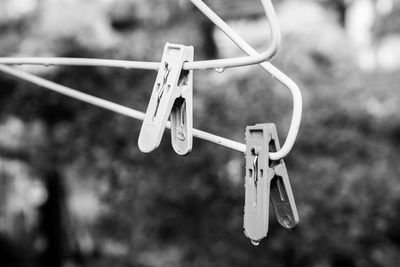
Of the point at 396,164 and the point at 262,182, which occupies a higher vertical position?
the point at 396,164

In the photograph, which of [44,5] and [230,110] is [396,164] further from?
[44,5]

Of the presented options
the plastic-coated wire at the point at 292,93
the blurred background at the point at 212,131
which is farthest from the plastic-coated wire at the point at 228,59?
the blurred background at the point at 212,131

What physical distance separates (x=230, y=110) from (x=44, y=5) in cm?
106

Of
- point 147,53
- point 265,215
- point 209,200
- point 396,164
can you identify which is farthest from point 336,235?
point 265,215

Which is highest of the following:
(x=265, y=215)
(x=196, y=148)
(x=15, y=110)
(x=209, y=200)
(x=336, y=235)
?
(x=15, y=110)

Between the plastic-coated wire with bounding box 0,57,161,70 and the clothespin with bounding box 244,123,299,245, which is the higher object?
the plastic-coated wire with bounding box 0,57,161,70

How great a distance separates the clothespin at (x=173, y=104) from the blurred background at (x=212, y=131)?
2.27m

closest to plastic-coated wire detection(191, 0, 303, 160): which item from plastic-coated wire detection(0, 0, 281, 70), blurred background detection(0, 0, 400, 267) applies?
plastic-coated wire detection(0, 0, 281, 70)

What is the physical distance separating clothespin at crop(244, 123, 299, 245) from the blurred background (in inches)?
91.2

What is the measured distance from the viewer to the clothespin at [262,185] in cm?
62

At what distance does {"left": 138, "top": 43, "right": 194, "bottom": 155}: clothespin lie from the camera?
0.62m

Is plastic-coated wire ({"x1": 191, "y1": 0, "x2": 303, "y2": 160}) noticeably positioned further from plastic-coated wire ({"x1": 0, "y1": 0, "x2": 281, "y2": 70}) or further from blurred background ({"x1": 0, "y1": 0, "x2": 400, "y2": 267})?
blurred background ({"x1": 0, "y1": 0, "x2": 400, "y2": 267})

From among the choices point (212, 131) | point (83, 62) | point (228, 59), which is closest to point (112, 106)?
point (83, 62)

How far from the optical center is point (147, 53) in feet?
9.77
